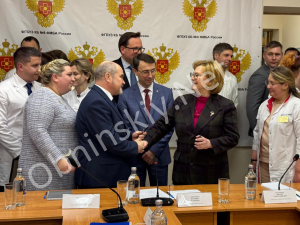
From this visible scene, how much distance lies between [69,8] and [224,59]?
186cm

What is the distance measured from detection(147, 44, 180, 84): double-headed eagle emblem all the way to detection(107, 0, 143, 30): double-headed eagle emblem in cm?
44

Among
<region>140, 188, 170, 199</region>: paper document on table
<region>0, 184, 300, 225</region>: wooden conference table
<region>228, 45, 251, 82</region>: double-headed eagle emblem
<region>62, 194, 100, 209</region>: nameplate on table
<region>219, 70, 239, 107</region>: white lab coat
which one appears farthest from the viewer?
<region>228, 45, 251, 82</region>: double-headed eagle emblem

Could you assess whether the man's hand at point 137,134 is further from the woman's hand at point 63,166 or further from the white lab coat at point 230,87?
the white lab coat at point 230,87

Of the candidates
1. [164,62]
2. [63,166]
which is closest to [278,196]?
[63,166]

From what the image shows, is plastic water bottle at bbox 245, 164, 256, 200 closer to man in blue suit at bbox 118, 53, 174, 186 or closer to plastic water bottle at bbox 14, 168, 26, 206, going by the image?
man in blue suit at bbox 118, 53, 174, 186

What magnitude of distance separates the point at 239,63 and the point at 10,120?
2.78 meters

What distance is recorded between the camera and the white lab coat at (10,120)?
10.4 ft

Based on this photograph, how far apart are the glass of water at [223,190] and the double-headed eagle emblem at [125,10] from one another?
8.29 ft

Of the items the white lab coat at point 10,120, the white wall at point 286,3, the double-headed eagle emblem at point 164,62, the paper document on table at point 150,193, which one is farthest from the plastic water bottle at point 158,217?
the white wall at point 286,3

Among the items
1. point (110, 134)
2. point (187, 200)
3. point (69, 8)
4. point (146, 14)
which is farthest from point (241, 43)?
point (187, 200)

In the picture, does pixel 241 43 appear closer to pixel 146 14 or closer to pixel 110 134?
pixel 146 14

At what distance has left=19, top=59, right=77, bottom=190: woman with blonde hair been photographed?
2.61 metres

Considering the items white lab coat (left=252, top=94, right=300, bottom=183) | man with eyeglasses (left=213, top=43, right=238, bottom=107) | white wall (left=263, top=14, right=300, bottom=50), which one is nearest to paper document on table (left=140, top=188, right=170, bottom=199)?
white lab coat (left=252, top=94, right=300, bottom=183)

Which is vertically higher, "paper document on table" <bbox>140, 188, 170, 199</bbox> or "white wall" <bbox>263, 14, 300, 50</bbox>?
"white wall" <bbox>263, 14, 300, 50</bbox>
